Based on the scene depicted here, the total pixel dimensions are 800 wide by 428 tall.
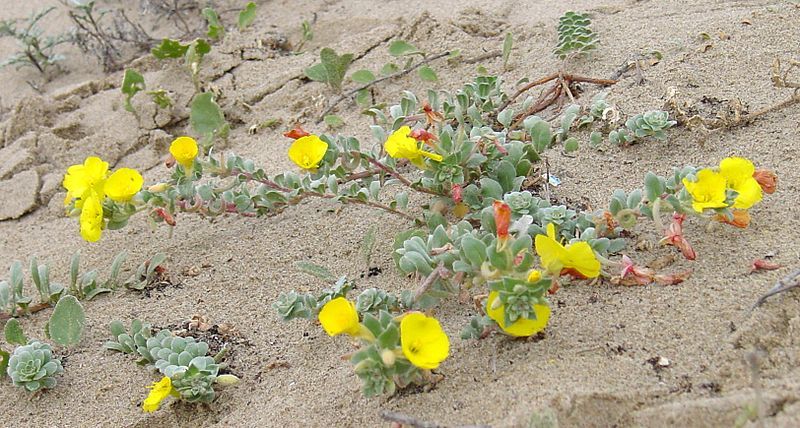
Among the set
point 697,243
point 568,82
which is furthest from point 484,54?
point 697,243

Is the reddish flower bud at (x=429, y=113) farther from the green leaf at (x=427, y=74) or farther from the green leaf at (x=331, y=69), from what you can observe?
the green leaf at (x=331, y=69)

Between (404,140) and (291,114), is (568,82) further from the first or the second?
(291,114)

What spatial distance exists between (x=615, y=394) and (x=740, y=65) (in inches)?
58.9

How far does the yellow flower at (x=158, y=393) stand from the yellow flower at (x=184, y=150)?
2.42 ft

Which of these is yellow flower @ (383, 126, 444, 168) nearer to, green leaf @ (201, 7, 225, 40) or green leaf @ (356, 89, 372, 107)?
green leaf @ (356, 89, 372, 107)

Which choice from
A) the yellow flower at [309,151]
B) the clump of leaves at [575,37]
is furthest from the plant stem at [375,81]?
the yellow flower at [309,151]

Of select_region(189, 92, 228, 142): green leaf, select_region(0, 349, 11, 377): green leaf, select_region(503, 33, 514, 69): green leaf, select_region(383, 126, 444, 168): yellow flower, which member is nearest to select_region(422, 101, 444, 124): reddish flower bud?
select_region(383, 126, 444, 168): yellow flower

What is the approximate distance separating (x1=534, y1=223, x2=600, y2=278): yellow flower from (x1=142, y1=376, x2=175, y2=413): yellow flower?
0.92 meters

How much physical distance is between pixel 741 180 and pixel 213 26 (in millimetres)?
2669

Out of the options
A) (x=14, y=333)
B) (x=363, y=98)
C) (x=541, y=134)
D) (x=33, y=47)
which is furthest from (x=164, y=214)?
(x=33, y=47)

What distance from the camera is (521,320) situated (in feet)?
5.37

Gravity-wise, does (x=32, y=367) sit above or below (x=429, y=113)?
below

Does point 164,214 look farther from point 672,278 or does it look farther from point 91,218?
point 672,278

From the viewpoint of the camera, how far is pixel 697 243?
1.94 metres
